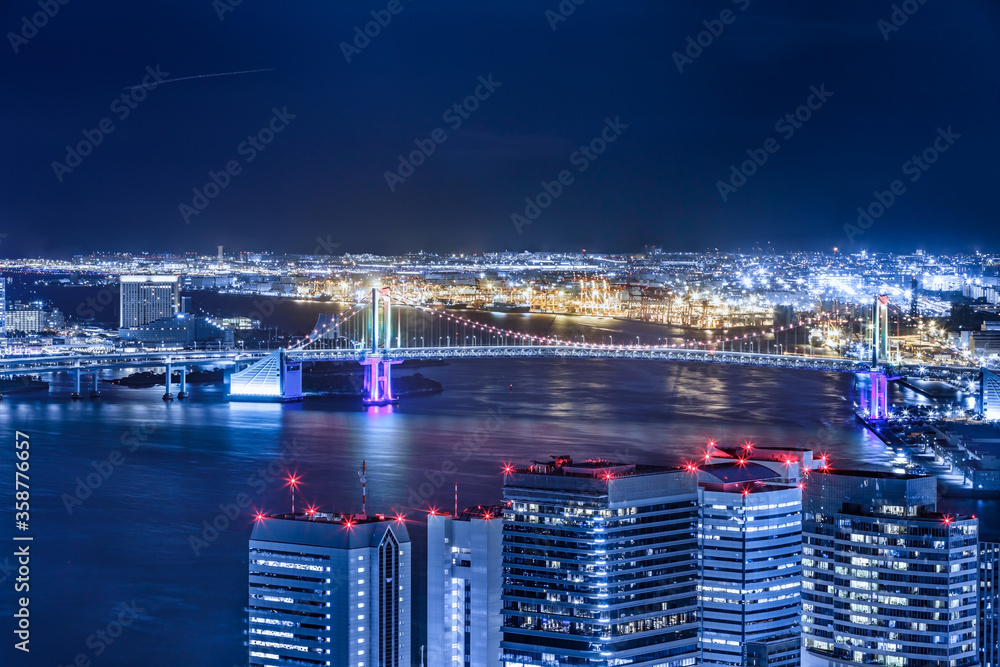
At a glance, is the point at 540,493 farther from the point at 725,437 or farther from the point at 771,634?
the point at 725,437


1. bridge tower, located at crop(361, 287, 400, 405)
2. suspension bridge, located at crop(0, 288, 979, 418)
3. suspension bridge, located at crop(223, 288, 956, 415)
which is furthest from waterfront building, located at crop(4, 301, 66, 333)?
bridge tower, located at crop(361, 287, 400, 405)

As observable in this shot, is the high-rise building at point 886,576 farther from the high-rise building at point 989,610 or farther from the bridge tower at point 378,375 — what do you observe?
the bridge tower at point 378,375

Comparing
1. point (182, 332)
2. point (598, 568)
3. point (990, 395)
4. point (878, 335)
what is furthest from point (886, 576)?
point (182, 332)

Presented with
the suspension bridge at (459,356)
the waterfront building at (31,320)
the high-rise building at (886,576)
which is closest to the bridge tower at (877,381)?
the suspension bridge at (459,356)

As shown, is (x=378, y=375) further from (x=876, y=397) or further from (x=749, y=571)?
(x=749, y=571)

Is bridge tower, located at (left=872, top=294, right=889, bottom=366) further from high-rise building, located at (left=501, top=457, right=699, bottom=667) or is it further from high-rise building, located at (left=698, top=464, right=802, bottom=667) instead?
high-rise building, located at (left=501, top=457, right=699, bottom=667)

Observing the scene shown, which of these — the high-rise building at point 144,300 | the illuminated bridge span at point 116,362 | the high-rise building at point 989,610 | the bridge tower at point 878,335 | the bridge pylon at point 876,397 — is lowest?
the high-rise building at point 989,610
